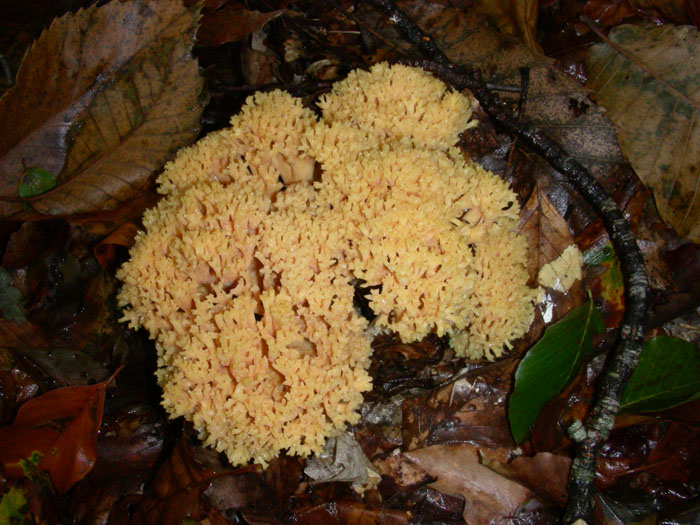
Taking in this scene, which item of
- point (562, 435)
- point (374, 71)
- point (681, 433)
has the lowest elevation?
point (681, 433)

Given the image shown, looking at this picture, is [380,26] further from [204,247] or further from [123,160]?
[204,247]

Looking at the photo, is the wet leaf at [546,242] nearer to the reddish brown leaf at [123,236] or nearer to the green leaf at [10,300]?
the reddish brown leaf at [123,236]

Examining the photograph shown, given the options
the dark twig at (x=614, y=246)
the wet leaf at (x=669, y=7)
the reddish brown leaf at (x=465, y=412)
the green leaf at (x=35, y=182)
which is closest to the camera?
the dark twig at (x=614, y=246)

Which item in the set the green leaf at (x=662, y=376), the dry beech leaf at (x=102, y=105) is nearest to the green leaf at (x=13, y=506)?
the dry beech leaf at (x=102, y=105)

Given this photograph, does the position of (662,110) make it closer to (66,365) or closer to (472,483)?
(472,483)

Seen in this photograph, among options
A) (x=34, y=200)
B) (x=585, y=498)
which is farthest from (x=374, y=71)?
(x=585, y=498)

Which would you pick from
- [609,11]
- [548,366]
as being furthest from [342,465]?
[609,11]

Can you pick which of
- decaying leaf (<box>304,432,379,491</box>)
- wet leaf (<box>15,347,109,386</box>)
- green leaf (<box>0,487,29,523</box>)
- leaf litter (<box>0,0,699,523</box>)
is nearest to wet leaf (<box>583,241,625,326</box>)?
leaf litter (<box>0,0,699,523</box>)
